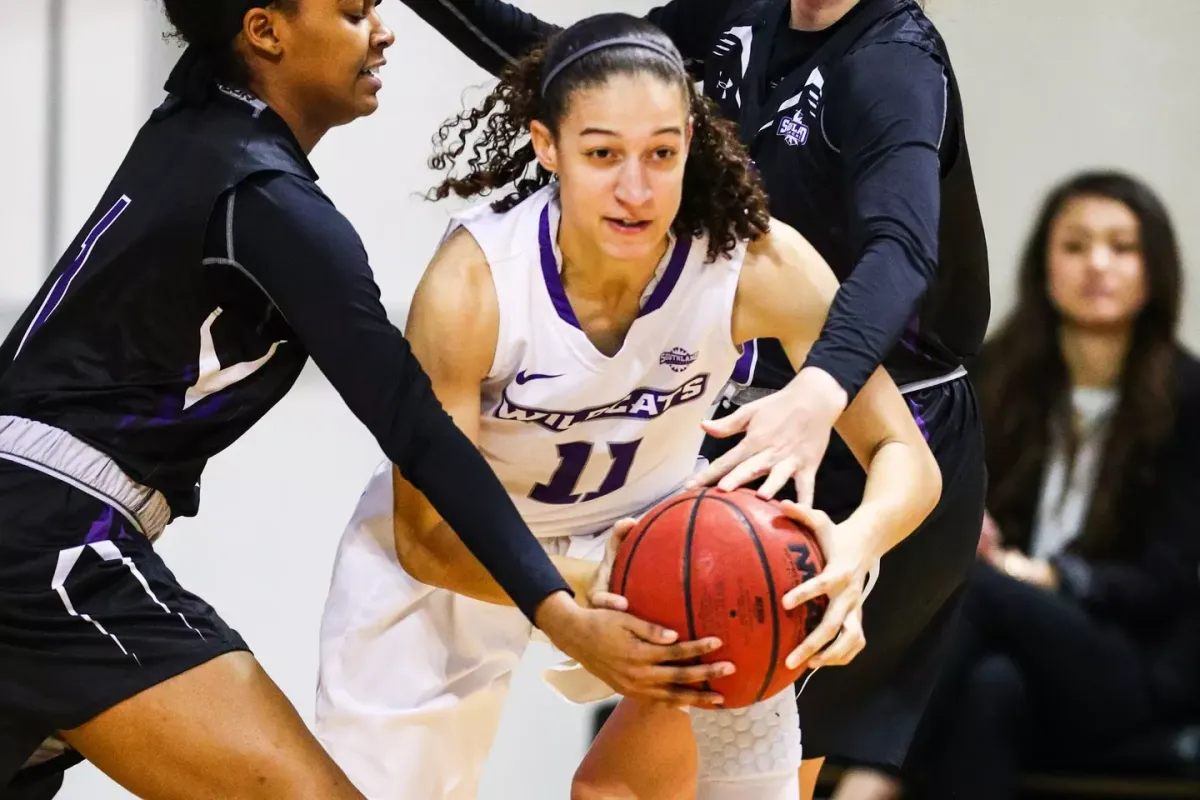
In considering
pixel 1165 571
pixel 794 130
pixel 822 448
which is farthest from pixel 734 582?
pixel 1165 571

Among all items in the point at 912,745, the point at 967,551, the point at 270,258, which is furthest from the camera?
the point at 912,745

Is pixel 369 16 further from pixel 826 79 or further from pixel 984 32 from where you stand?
pixel 984 32

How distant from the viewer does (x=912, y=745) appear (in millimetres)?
3898

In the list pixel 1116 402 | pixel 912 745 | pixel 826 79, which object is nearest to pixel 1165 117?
pixel 1116 402

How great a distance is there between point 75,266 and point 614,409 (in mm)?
856

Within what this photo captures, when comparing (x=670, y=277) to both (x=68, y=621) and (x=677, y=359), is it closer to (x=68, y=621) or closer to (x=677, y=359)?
(x=677, y=359)

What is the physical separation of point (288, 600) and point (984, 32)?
2.68 meters

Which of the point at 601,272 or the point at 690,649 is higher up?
the point at 601,272

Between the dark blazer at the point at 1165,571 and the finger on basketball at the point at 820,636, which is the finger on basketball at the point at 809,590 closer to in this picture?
the finger on basketball at the point at 820,636

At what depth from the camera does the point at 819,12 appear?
291 cm

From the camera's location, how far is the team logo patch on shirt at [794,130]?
112 inches

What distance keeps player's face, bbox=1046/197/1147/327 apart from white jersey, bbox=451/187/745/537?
172cm

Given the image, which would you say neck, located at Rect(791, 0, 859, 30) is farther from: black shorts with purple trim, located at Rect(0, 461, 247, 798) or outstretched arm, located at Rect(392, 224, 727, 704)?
black shorts with purple trim, located at Rect(0, 461, 247, 798)

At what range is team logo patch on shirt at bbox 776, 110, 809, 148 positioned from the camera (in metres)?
2.86
